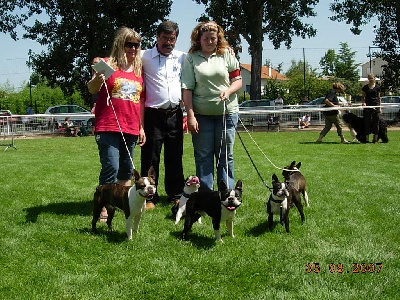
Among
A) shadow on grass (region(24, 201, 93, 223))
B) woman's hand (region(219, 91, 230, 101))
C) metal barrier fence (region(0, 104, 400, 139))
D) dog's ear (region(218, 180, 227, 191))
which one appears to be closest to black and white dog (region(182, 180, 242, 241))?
dog's ear (region(218, 180, 227, 191))

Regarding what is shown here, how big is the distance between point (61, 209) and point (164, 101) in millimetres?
1955

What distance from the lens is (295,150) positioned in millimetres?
13398

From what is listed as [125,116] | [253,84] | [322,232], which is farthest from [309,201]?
[253,84]

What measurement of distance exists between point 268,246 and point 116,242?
4.79 ft

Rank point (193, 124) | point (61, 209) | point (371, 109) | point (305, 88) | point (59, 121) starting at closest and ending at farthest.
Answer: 1. point (193, 124)
2. point (61, 209)
3. point (371, 109)
4. point (59, 121)
5. point (305, 88)

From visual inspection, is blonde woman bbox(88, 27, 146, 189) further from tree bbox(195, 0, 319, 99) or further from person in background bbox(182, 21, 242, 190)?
tree bbox(195, 0, 319, 99)

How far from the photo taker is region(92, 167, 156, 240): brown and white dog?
464 centimetres

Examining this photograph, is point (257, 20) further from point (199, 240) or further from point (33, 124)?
point (199, 240)

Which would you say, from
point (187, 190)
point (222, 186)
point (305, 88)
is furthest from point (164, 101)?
point (305, 88)

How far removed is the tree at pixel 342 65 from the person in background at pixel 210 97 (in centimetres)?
5988

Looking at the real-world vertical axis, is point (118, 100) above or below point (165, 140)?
above

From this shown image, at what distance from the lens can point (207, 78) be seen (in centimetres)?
527

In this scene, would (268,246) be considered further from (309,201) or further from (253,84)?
(253,84)

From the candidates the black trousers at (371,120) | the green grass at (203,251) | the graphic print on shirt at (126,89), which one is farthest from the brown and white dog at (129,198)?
the black trousers at (371,120)
